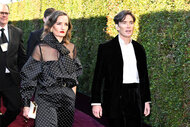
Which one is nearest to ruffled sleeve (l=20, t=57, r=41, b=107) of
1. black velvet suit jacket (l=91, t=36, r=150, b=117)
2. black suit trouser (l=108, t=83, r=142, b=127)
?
black velvet suit jacket (l=91, t=36, r=150, b=117)

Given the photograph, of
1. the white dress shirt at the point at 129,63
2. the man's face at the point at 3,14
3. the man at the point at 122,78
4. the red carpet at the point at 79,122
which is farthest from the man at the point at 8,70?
the white dress shirt at the point at 129,63

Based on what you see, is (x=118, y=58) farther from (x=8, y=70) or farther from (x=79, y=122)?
(x=79, y=122)

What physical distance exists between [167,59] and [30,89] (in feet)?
9.02

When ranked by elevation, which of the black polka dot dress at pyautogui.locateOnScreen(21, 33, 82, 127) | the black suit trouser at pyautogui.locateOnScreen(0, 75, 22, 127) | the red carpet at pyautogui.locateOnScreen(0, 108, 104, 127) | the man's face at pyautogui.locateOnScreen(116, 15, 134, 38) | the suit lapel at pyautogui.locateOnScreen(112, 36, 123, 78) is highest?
the man's face at pyautogui.locateOnScreen(116, 15, 134, 38)

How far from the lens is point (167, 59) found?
Result: 576 cm

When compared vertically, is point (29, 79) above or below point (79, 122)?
above

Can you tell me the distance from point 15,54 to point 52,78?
1.79m

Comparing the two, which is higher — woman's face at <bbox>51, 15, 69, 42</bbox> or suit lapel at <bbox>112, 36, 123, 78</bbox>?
woman's face at <bbox>51, 15, 69, 42</bbox>

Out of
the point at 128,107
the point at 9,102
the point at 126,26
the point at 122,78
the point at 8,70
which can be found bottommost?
the point at 9,102

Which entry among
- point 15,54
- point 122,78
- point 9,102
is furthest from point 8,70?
point 122,78

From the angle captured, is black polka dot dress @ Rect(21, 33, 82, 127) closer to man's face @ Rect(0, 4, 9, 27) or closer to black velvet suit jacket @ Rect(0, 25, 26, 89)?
black velvet suit jacket @ Rect(0, 25, 26, 89)

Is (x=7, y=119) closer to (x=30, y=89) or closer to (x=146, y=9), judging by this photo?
(x=30, y=89)

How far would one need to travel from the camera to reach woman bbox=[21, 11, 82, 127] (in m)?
3.94

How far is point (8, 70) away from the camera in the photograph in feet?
17.6
